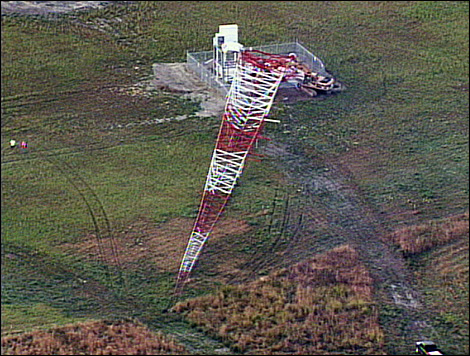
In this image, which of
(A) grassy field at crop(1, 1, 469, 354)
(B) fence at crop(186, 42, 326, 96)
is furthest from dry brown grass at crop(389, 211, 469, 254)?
(B) fence at crop(186, 42, 326, 96)

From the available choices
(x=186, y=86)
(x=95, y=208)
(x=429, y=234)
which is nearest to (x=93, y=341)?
(x=95, y=208)

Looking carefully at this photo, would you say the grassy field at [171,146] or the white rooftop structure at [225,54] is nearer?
the grassy field at [171,146]

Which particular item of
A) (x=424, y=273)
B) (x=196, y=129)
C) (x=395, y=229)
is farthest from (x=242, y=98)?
→ (x=424, y=273)

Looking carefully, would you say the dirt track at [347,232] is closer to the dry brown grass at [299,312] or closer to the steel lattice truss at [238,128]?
the dry brown grass at [299,312]

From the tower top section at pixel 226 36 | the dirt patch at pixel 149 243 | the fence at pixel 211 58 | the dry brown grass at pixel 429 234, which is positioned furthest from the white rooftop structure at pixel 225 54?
the dry brown grass at pixel 429 234

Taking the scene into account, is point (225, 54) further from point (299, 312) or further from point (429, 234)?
point (299, 312)

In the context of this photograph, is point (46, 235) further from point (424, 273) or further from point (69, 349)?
point (424, 273)

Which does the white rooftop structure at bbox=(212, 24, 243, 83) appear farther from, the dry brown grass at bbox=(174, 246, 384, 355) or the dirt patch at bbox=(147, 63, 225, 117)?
the dry brown grass at bbox=(174, 246, 384, 355)
